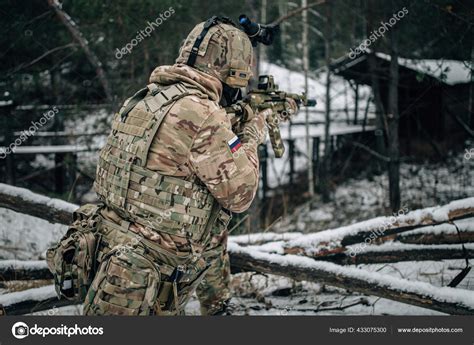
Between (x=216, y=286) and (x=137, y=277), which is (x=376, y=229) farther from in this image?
(x=137, y=277)

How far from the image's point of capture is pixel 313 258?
381 cm

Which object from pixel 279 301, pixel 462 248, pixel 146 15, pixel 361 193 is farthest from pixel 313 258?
pixel 361 193

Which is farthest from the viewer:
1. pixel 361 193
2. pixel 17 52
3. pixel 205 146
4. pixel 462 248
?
pixel 361 193

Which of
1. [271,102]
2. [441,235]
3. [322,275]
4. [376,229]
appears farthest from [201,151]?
[441,235]

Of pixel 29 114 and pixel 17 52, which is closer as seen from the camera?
pixel 17 52

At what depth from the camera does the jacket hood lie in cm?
249

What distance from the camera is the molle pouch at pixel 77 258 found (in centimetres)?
248

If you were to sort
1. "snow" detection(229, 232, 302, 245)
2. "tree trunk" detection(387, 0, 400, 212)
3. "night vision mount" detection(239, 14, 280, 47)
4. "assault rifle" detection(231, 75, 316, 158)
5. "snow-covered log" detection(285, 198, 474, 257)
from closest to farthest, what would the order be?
"night vision mount" detection(239, 14, 280, 47) < "assault rifle" detection(231, 75, 316, 158) < "snow-covered log" detection(285, 198, 474, 257) < "snow" detection(229, 232, 302, 245) < "tree trunk" detection(387, 0, 400, 212)

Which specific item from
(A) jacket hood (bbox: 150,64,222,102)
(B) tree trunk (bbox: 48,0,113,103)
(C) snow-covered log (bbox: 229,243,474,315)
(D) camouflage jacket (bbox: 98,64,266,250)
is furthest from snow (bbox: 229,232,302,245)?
(B) tree trunk (bbox: 48,0,113,103)

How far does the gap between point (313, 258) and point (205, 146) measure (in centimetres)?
190

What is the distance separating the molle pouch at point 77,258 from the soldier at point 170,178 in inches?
2.3

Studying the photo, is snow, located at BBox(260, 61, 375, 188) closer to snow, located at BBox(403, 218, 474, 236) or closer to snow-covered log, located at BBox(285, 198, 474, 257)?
snow, located at BBox(403, 218, 474, 236)
